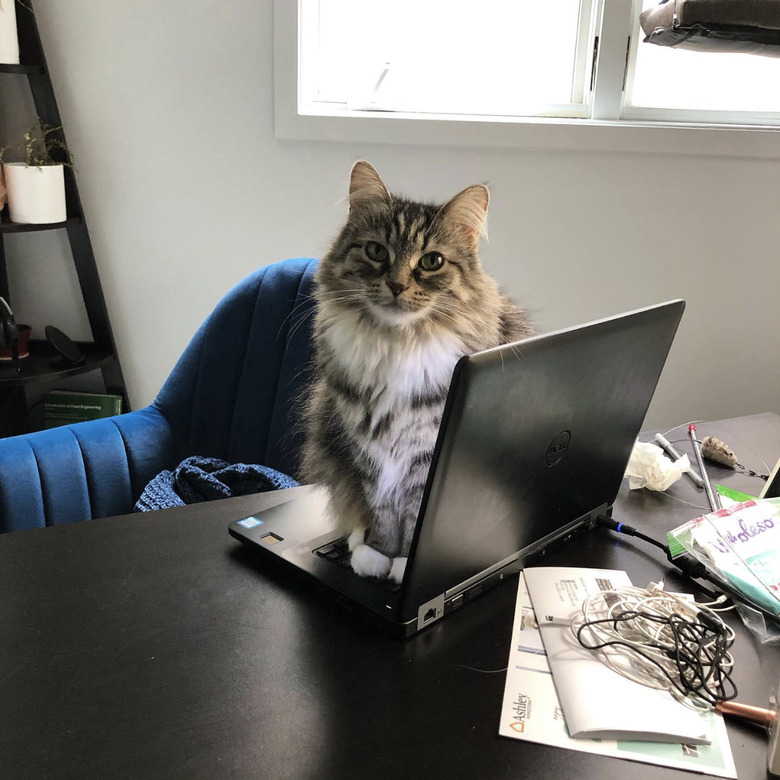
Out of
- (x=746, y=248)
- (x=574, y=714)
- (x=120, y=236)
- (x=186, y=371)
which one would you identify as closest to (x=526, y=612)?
(x=574, y=714)

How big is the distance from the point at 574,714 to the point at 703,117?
6.16 feet

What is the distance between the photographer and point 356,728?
73 cm

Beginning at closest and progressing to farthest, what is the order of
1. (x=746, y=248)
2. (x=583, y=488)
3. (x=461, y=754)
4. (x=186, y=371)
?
(x=461, y=754) < (x=583, y=488) < (x=186, y=371) < (x=746, y=248)

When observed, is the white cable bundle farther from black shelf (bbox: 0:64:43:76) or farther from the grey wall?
black shelf (bbox: 0:64:43:76)

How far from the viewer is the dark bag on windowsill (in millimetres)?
732

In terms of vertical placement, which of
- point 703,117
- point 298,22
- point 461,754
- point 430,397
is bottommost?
point 461,754

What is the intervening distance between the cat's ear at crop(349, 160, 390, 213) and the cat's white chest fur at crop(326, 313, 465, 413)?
0.20 metres

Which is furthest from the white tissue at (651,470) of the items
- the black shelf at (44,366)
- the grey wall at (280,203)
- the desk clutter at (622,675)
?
the black shelf at (44,366)

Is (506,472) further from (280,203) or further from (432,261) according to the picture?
(280,203)

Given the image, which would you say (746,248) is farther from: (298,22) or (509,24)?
(298,22)

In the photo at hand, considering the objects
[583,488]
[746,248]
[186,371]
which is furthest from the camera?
[746,248]

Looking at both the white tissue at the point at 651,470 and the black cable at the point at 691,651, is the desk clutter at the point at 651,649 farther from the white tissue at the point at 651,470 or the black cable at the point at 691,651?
the white tissue at the point at 651,470

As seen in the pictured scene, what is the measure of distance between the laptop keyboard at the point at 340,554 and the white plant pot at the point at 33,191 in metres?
1.40

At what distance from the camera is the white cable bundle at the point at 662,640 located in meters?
0.80
